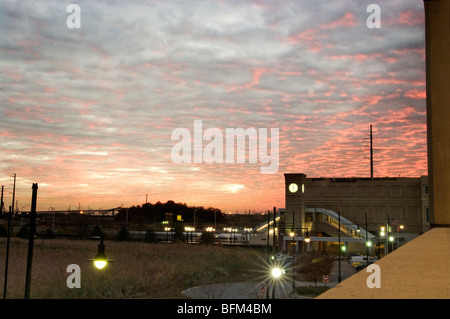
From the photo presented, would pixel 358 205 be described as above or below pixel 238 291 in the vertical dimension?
above

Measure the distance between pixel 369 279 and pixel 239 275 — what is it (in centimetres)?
3586

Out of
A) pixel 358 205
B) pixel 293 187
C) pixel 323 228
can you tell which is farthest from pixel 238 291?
pixel 358 205

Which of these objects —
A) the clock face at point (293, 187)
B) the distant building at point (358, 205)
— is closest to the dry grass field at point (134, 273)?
the clock face at point (293, 187)

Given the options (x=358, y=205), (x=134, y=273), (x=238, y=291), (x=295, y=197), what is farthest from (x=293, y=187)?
(x=238, y=291)

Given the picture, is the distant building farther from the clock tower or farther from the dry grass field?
the dry grass field

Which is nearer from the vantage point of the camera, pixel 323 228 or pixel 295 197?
pixel 323 228

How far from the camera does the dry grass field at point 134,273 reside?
27.8 metres

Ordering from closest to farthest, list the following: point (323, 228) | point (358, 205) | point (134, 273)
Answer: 1. point (134, 273)
2. point (323, 228)
3. point (358, 205)

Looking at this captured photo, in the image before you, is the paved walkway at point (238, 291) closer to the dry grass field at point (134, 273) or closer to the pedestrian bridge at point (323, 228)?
the dry grass field at point (134, 273)

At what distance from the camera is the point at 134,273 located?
111 ft

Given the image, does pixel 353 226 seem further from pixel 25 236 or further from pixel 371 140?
pixel 25 236

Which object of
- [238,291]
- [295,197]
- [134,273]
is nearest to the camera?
[238,291]

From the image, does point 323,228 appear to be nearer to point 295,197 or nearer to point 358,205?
point 295,197

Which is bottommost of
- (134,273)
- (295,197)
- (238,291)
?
(238,291)
